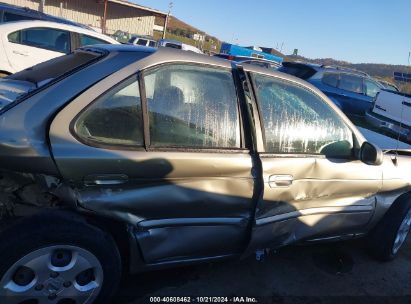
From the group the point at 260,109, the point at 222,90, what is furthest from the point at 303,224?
the point at 222,90

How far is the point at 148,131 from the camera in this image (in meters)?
2.27

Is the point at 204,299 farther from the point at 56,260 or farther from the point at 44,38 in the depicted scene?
the point at 44,38

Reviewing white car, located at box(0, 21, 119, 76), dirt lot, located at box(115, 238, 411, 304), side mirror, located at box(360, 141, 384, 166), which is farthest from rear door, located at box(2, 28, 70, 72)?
side mirror, located at box(360, 141, 384, 166)

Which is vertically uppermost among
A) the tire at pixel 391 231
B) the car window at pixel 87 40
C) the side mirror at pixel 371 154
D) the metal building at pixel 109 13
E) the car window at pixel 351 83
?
the side mirror at pixel 371 154

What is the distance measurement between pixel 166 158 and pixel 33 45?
6.38 m

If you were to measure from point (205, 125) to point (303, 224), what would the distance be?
1.13 meters

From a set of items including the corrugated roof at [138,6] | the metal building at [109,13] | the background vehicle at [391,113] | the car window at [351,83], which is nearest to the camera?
the background vehicle at [391,113]

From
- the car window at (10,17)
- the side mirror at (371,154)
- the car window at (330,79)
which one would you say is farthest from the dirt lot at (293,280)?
the car window at (330,79)

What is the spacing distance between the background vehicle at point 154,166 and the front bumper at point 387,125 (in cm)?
527

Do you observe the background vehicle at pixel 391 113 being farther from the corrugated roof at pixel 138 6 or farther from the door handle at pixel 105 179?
the corrugated roof at pixel 138 6

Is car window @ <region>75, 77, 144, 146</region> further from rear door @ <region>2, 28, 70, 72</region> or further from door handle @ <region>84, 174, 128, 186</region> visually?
rear door @ <region>2, 28, 70, 72</region>

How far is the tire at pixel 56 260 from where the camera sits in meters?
1.99

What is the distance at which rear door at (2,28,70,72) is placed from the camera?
23.5 ft

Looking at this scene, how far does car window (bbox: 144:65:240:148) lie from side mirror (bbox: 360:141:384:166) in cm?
116
